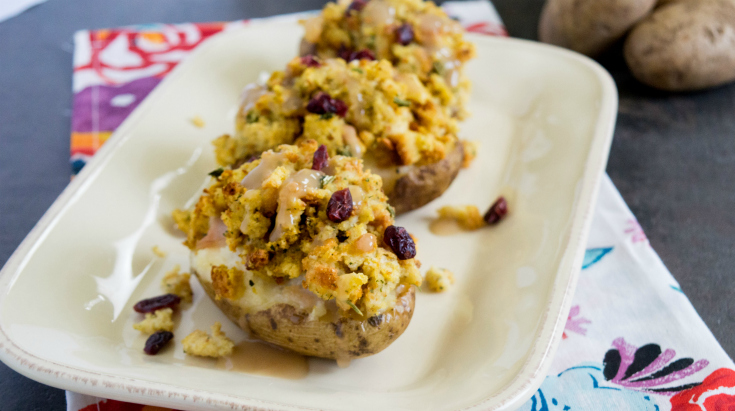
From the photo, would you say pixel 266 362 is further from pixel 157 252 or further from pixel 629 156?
pixel 629 156

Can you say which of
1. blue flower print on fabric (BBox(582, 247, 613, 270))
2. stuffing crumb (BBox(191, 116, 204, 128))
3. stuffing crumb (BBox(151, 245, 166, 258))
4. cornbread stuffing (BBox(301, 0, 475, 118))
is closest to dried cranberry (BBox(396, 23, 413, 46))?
cornbread stuffing (BBox(301, 0, 475, 118))

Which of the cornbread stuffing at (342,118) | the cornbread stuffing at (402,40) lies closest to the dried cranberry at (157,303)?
the cornbread stuffing at (342,118)

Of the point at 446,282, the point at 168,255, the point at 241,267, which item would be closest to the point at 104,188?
the point at 168,255

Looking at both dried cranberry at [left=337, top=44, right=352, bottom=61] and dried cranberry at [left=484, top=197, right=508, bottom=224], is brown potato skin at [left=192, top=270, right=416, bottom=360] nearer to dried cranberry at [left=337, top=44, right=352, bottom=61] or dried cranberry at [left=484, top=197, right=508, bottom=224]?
dried cranberry at [left=484, top=197, right=508, bottom=224]

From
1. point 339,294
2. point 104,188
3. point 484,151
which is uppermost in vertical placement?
point 339,294

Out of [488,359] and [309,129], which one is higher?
[309,129]

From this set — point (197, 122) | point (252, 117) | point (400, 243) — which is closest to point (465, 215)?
point (400, 243)

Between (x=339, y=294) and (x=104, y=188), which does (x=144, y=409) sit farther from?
(x=104, y=188)

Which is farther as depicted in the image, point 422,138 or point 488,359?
point 422,138

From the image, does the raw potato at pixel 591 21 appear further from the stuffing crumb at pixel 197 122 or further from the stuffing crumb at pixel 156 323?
the stuffing crumb at pixel 156 323
